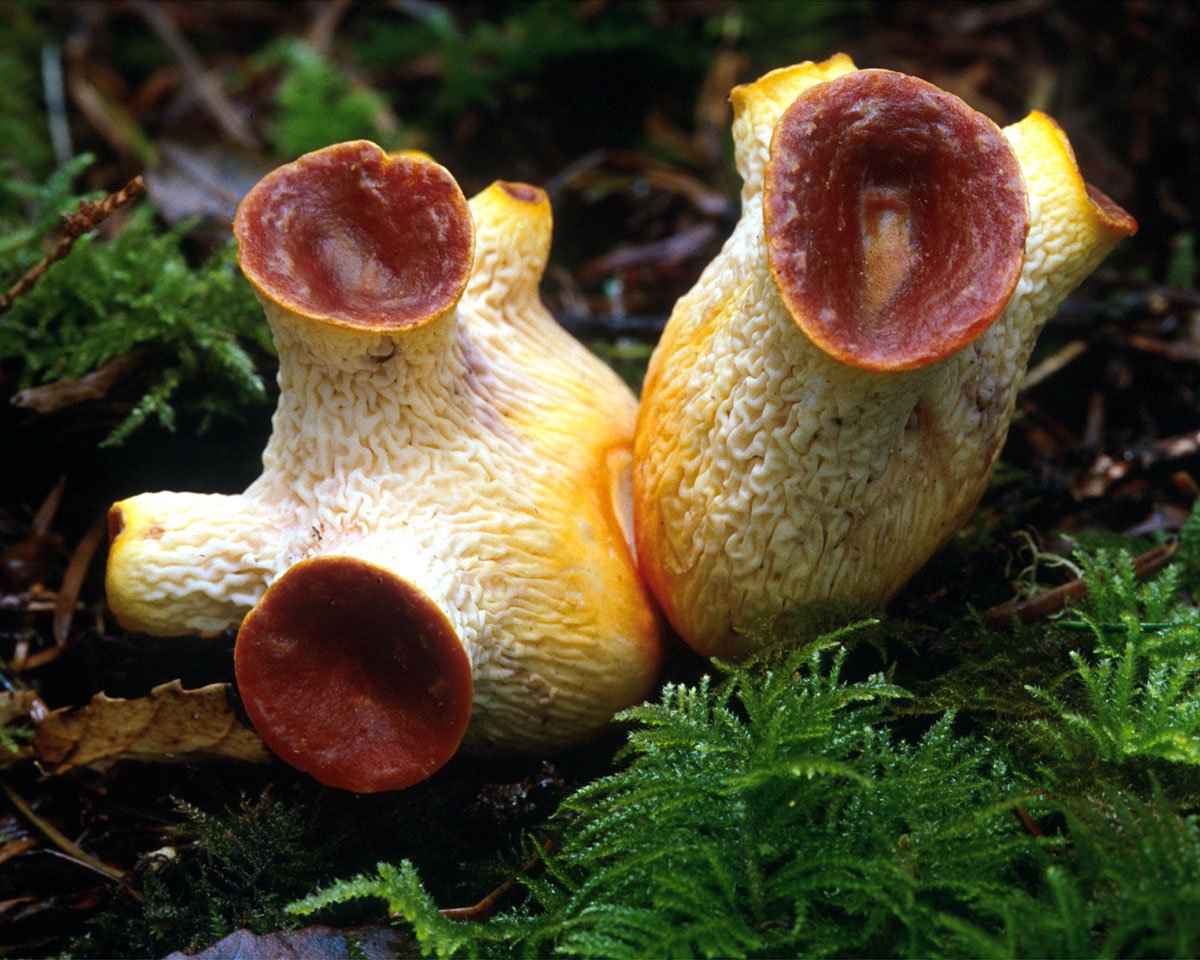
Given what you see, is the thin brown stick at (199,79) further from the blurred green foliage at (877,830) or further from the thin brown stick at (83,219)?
the blurred green foliage at (877,830)

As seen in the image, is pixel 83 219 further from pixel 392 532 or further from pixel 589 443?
pixel 589 443

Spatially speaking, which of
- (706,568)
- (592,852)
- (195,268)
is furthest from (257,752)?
(195,268)

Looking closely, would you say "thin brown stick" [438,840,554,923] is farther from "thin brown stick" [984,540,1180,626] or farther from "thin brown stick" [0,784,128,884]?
"thin brown stick" [984,540,1180,626]

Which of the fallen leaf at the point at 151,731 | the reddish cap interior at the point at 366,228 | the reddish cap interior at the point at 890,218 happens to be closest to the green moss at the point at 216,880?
the fallen leaf at the point at 151,731

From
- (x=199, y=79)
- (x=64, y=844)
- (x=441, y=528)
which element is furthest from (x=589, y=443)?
(x=199, y=79)

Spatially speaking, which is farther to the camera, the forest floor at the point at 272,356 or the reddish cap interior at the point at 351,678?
the forest floor at the point at 272,356

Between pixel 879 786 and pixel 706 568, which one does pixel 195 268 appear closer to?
pixel 706 568

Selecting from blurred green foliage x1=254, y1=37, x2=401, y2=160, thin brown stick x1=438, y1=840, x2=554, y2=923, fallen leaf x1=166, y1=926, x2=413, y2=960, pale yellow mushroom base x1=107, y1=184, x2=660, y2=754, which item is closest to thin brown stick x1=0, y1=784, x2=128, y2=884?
fallen leaf x1=166, y1=926, x2=413, y2=960
